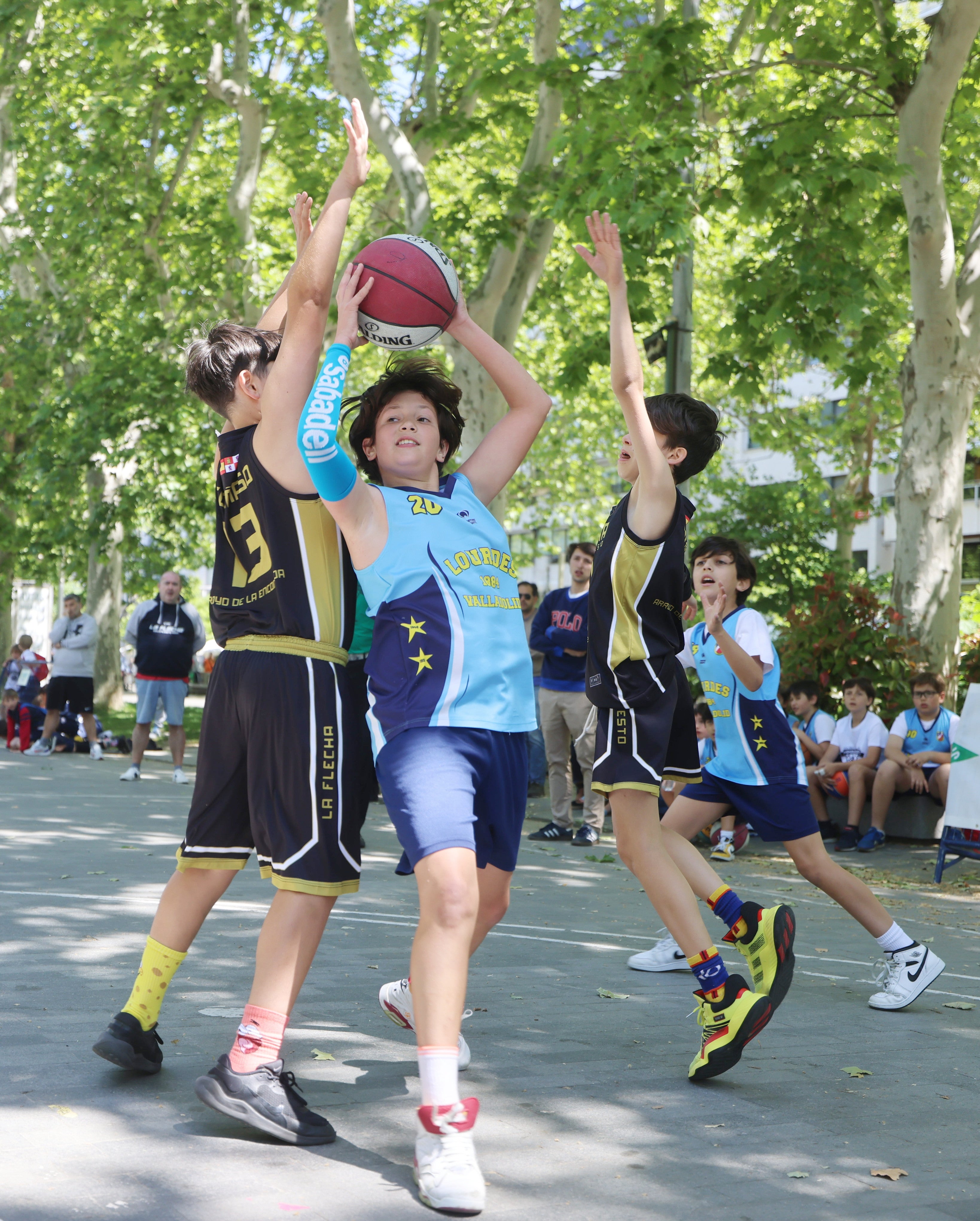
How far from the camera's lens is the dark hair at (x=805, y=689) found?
12.5m

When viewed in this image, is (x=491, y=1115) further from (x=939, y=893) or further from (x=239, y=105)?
(x=239, y=105)

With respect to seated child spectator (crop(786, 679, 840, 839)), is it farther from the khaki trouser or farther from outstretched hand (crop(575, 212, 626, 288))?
outstretched hand (crop(575, 212, 626, 288))

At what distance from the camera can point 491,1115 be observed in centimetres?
391

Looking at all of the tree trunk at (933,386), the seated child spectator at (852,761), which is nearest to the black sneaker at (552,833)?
the seated child spectator at (852,761)

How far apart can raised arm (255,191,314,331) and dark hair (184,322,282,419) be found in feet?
0.33

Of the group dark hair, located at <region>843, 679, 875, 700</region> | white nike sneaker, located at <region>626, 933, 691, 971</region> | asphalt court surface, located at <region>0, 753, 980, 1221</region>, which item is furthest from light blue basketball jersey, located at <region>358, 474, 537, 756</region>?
dark hair, located at <region>843, 679, 875, 700</region>

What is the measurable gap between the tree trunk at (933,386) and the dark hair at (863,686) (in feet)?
4.53

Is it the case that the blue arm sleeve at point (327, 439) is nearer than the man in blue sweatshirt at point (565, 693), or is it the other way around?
the blue arm sleeve at point (327, 439)

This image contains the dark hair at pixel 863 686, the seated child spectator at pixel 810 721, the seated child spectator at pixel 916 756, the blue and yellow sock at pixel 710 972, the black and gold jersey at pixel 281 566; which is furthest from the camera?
the seated child spectator at pixel 810 721

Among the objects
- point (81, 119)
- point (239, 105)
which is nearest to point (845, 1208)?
point (239, 105)

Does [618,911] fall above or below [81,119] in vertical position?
below

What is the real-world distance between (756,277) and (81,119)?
13.8m

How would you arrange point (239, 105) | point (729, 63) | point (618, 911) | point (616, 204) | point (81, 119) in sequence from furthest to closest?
1. point (81, 119)
2. point (239, 105)
3. point (729, 63)
4. point (616, 204)
5. point (618, 911)

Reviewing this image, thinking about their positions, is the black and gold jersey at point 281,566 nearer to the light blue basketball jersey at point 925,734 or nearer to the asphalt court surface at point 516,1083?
the asphalt court surface at point 516,1083
